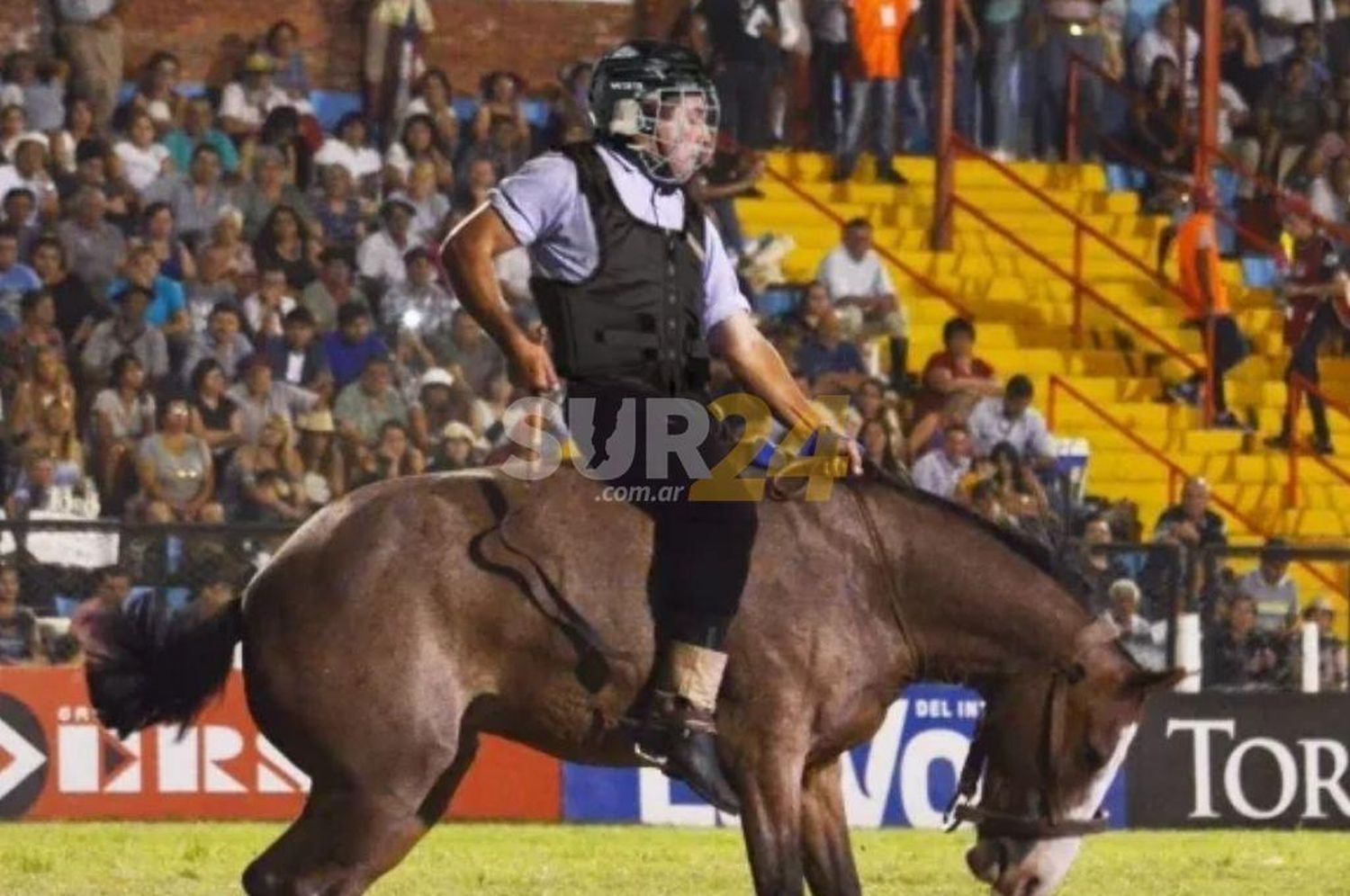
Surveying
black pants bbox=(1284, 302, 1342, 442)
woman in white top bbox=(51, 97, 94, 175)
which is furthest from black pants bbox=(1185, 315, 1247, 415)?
woman in white top bbox=(51, 97, 94, 175)

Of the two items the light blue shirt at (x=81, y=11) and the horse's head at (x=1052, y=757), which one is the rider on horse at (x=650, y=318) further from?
the light blue shirt at (x=81, y=11)

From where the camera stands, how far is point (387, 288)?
19547 millimetres

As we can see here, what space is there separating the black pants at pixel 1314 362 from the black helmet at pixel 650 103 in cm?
1312

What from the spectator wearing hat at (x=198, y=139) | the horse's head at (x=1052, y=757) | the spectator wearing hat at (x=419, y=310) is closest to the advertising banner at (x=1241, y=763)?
the spectator wearing hat at (x=419, y=310)

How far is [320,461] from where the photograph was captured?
1803 cm

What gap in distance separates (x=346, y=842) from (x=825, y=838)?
148 cm

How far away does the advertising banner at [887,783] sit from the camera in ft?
52.1

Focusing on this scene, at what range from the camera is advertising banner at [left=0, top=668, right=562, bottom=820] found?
51.1 ft

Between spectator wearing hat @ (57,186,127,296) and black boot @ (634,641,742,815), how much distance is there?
1045cm

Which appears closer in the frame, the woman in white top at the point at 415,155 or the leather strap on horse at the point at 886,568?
the leather strap on horse at the point at 886,568

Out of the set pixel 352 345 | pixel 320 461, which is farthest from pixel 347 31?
pixel 320 461

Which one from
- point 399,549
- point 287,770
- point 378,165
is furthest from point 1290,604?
point 399,549

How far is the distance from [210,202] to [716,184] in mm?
3419

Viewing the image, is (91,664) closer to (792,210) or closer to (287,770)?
(287,770)
